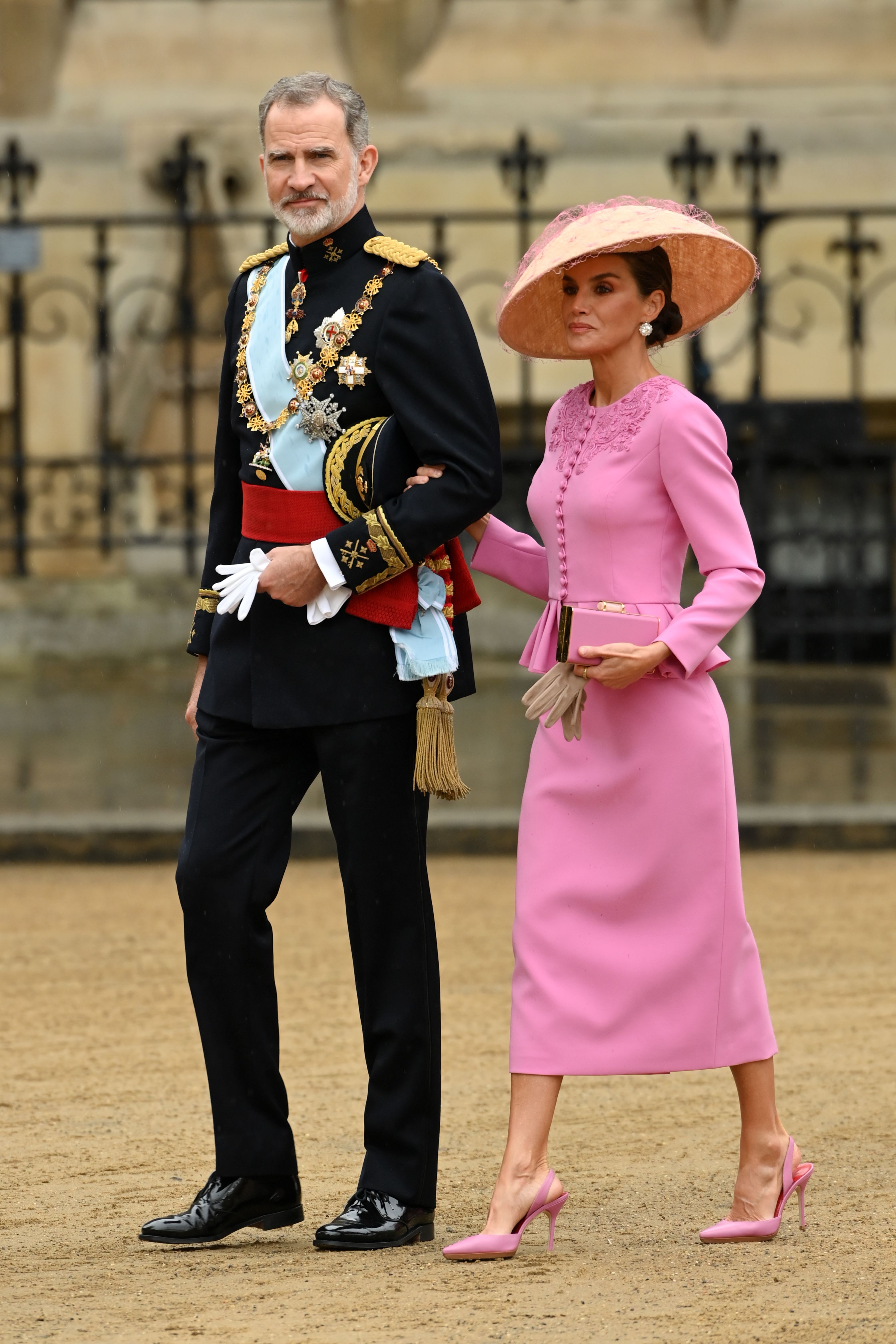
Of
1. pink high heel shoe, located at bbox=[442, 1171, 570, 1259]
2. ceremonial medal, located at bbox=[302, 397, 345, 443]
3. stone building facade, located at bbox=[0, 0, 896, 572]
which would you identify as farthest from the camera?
stone building facade, located at bbox=[0, 0, 896, 572]

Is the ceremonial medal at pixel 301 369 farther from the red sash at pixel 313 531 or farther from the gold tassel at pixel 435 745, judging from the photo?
the gold tassel at pixel 435 745

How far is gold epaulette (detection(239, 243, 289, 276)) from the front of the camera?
3.79m

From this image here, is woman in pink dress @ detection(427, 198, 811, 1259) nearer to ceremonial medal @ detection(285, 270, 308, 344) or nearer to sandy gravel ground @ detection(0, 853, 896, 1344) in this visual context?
sandy gravel ground @ detection(0, 853, 896, 1344)

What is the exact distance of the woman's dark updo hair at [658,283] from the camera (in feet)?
12.0

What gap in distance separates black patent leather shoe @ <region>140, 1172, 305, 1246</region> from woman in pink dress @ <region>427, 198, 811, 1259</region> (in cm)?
34

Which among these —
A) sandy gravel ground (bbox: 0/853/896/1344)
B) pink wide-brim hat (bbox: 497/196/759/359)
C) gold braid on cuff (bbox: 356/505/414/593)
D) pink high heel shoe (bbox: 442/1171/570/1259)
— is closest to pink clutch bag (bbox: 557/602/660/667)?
gold braid on cuff (bbox: 356/505/414/593)

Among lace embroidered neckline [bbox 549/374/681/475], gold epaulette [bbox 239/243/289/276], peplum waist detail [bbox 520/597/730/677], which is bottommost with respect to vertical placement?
peplum waist detail [bbox 520/597/730/677]

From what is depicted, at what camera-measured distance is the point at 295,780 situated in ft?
12.1

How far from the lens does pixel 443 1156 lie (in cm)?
430

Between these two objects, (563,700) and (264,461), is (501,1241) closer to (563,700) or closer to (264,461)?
(563,700)

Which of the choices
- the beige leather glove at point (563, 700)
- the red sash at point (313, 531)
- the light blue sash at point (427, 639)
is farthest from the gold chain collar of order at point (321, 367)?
the beige leather glove at point (563, 700)

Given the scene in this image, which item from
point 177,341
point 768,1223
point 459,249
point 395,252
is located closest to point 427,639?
point 395,252

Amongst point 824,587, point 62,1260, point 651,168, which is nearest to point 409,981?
point 62,1260

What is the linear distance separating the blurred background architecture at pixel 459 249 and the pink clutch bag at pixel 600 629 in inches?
297
